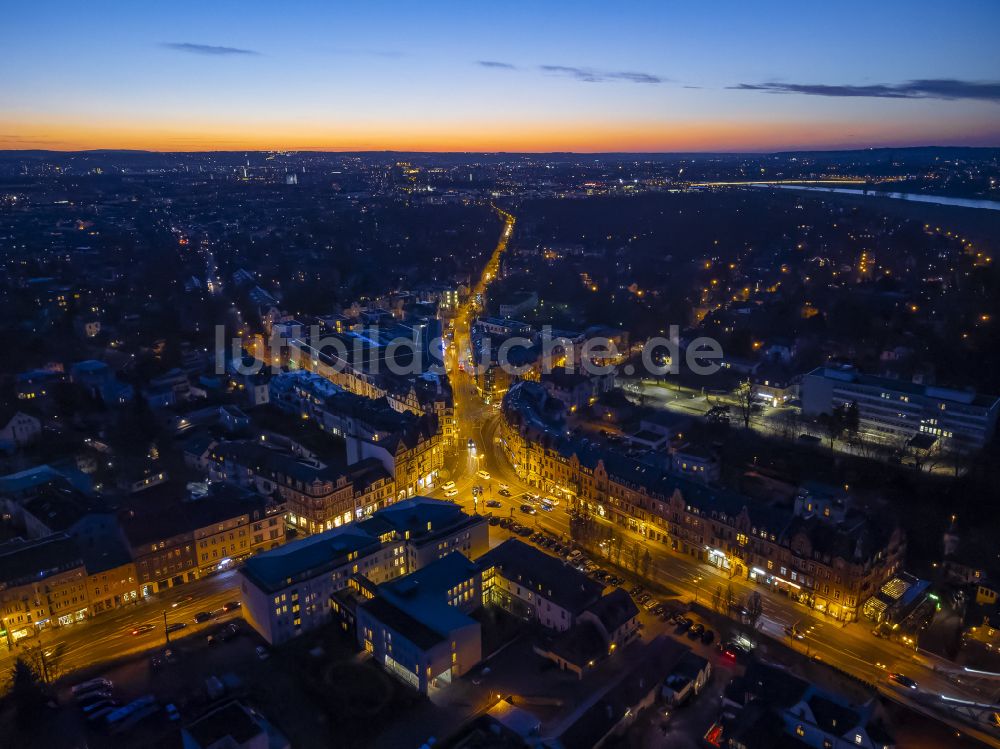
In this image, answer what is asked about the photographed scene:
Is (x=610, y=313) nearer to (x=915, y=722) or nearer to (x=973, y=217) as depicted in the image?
(x=915, y=722)

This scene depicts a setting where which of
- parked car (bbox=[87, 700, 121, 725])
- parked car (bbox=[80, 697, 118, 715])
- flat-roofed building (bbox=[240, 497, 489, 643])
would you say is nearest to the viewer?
parked car (bbox=[87, 700, 121, 725])

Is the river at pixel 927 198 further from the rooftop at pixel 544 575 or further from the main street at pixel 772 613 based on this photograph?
the rooftop at pixel 544 575

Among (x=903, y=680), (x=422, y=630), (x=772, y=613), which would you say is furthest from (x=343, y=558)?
(x=903, y=680)

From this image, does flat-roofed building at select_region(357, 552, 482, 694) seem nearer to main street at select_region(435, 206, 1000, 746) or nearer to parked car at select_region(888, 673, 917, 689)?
main street at select_region(435, 206, 1000, 746)

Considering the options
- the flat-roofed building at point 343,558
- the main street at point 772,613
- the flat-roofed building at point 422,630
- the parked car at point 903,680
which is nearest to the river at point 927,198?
the main street at point 772,613

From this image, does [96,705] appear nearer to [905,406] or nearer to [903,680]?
[903,680]

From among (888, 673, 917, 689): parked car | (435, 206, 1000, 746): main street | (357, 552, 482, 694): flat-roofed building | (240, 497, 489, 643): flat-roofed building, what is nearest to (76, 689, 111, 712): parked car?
(240, 497, 489, 643): flat-roofed building

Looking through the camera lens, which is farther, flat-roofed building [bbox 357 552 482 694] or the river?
the river

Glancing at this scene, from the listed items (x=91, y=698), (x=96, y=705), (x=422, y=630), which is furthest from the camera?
(x=422, y=630)
